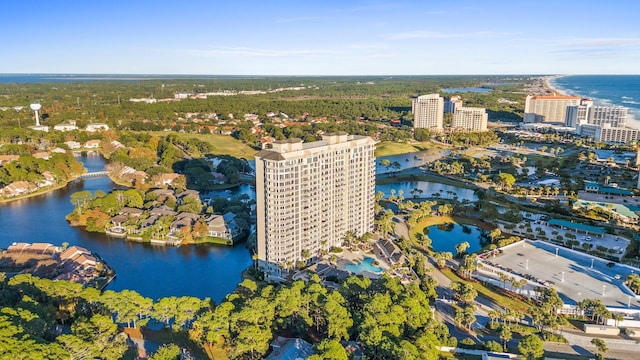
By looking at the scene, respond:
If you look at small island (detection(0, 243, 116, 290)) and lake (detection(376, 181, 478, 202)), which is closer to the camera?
small island (detection(0, 243, 116, 290))

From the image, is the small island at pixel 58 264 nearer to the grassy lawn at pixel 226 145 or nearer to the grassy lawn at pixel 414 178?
the grassy lawn at pixel 414 178

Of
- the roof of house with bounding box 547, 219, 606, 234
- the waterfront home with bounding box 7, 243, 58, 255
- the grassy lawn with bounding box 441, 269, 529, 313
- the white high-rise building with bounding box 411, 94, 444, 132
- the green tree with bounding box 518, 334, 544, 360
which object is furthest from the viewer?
the white high-rise building with bounding box 411, 94, 444, 132

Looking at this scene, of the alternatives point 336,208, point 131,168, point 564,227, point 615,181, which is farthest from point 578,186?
point 131,168

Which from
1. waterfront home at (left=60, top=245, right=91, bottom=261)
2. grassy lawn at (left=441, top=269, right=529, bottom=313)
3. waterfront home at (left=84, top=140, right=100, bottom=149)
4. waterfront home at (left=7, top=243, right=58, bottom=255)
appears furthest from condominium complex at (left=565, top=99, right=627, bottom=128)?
waterfront home at (left=7, top=243, right=58, bottom=255)

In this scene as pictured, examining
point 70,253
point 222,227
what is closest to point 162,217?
point 222,227

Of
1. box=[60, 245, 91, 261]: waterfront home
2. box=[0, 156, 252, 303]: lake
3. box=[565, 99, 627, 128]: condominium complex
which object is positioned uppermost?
box=[565, 99, 627, 128]: condominium complex

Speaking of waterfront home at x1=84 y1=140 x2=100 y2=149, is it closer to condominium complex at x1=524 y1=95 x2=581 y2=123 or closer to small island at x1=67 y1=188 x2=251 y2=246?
small island at x1=67 y1=188 x2=251 y2=246

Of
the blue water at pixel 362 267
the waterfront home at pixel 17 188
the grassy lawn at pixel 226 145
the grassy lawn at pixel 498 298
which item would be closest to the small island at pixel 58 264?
the blue water at pixel 362 267

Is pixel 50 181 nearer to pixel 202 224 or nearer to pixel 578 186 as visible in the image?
pixel 202 224

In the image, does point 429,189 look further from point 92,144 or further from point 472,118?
point 92,144
